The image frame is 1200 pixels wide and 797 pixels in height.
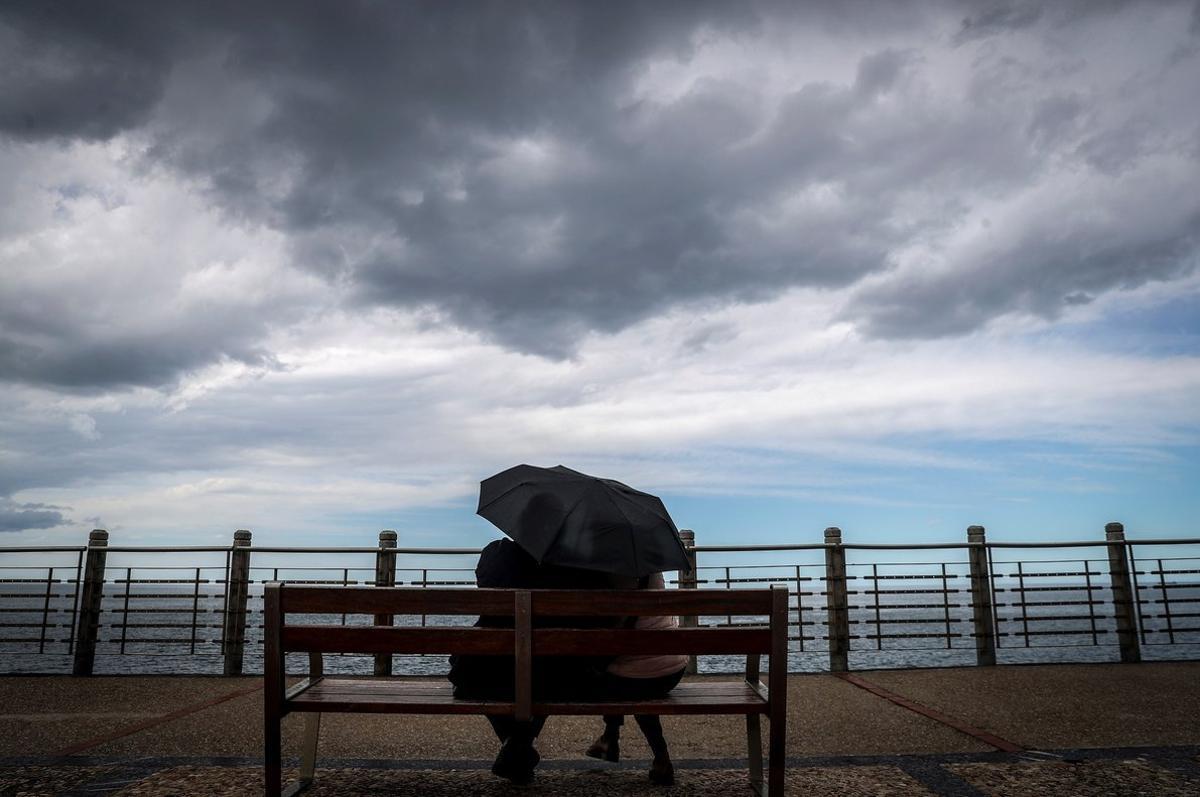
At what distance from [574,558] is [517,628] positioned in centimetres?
43

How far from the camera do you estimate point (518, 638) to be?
3.79 metres

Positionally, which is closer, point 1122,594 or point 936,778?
point 936,778

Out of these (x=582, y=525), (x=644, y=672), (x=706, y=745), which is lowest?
(x=706, y=745)

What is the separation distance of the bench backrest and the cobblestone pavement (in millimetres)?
1115

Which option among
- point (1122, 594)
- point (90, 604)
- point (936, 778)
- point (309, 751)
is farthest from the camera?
point (1122, 594)

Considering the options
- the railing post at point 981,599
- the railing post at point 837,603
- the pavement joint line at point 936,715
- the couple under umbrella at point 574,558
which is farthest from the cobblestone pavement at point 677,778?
the railing post at point 981,599

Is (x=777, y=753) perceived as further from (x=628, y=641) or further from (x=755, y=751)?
(x=628, y=641)

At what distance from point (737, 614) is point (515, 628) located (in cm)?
107

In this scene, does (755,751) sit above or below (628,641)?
below

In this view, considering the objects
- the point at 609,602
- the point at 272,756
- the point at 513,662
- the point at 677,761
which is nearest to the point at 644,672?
the point at 609,602

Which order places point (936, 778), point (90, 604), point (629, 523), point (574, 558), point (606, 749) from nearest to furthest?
point (574, 558) < point (629, 523) < point (606, 749) < point (936, 778) < point (90, 604)

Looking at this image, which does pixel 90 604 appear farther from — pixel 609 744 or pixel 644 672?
pixel 644 672

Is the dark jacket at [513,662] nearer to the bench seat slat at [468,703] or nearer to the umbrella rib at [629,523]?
the bench seat slat at [468,703]

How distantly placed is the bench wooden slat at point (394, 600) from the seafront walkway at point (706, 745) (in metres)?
1.34
